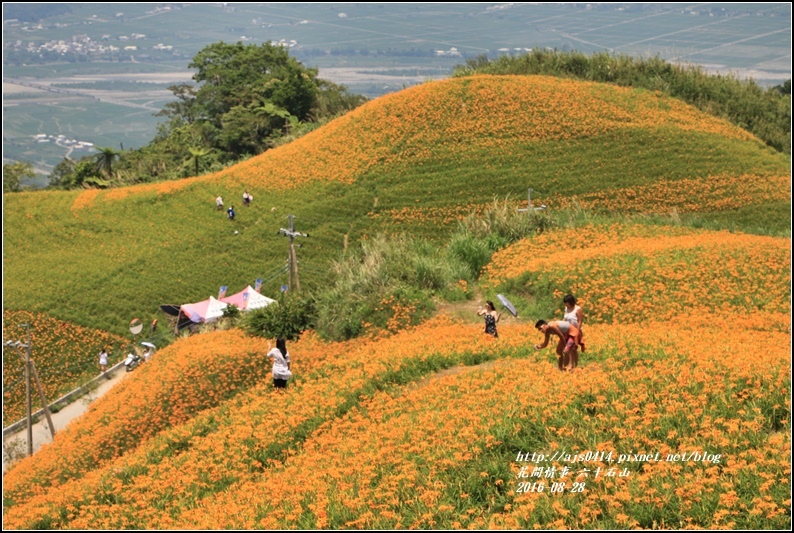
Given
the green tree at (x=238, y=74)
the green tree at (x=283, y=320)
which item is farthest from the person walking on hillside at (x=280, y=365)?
the green tree at (x=238, y=74)

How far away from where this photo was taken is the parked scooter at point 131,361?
39688 mm

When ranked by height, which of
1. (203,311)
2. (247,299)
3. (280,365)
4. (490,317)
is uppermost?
(490,317)

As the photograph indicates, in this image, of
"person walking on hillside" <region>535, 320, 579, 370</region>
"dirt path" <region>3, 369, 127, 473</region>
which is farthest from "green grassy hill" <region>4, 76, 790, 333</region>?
"person walking on hillside" <region>535, 320, 579, 370</region>

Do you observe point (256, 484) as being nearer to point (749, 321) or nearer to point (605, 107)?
point (749, 321)

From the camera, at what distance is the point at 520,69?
64.2m

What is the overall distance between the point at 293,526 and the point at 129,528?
425cm

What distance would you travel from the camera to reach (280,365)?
67.2 feet

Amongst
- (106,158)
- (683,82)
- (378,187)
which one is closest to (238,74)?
(106,158)

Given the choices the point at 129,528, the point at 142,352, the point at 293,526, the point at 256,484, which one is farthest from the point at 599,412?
the point at 142,352

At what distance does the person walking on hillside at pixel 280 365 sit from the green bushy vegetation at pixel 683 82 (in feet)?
152

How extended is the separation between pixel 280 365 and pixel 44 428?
20579 millimetres

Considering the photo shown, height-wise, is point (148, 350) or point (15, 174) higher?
point (15, 174)

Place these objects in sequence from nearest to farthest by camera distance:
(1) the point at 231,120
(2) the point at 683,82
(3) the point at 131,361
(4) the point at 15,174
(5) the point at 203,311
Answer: (3) the point at 131,361
(5) the point at 203,311
(2) the point at 683,82
(4) the point at 15,174
(1) the point at 231,120

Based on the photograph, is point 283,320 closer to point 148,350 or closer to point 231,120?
point 148,350
